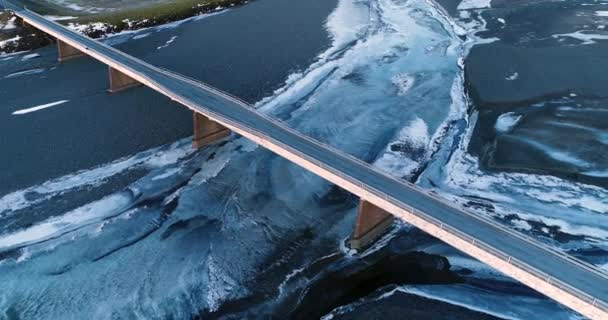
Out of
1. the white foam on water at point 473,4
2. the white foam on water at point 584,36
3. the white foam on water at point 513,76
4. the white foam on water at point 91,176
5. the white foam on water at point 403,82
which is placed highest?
the white foam on water at point 473,4

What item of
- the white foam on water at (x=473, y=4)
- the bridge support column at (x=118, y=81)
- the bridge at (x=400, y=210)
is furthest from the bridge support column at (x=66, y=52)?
the white foam on water at (x=473, y=4)

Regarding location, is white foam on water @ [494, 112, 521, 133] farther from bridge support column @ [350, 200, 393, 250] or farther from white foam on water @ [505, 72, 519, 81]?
bridge support column @ [350, 200, 393, 250]

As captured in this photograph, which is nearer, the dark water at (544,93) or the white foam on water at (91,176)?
the white foam on water at (91,176)

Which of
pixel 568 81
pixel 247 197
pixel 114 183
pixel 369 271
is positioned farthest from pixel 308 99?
pixel 568 81

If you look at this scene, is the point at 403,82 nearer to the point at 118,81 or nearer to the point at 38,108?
the point at 118,81

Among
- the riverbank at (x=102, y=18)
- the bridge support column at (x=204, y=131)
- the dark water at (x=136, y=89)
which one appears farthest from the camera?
the riverbank at (x=102, y=18)

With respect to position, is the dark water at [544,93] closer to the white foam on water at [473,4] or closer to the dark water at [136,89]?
the white foam on water at [473,4]

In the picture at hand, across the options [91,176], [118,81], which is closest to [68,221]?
[91,176]
